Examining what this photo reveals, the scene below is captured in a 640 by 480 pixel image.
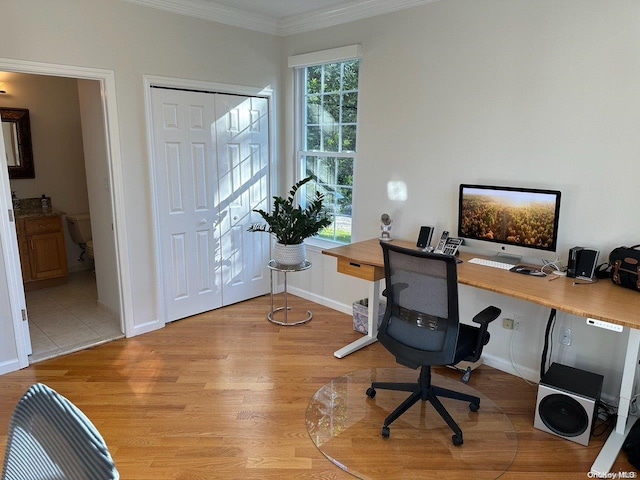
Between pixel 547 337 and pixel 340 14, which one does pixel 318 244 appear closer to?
pixel 340 14

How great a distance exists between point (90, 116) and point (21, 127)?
1.75m

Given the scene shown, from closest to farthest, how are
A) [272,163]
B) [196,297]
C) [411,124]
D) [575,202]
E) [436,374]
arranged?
[575,202] < [436,374] < [411,124] < [196,297] < [272,163]

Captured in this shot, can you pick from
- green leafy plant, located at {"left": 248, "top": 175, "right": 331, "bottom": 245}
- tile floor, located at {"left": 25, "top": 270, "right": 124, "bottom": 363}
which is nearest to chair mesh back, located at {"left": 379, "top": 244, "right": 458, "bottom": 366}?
green leafy plant, located at {"left": 248, "top": 175, "right": 331, "bottom": 245}

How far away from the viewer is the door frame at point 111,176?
9.76 feet

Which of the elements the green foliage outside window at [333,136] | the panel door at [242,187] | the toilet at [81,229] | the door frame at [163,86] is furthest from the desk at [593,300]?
the toilet at [81,229]

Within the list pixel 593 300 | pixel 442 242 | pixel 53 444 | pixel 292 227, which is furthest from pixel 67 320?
pixel 593 300

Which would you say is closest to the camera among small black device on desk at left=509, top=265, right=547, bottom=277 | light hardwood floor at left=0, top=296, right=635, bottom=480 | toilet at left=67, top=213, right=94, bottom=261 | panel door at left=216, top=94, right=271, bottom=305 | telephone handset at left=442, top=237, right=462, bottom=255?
light hardwood floor at left=0, top=296, right=635, bottom=480

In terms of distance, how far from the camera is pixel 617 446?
2303 millimetres

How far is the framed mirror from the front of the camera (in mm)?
4738

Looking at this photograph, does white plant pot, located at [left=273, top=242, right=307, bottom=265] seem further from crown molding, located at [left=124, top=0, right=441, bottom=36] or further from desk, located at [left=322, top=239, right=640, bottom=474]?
crown molding, located at [left=124, top=0, right=441, bottom=36]

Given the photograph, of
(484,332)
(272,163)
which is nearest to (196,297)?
(272,163)

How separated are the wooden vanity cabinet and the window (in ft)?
8.89

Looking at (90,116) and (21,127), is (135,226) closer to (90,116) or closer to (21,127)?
(90,116)

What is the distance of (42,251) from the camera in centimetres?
475
